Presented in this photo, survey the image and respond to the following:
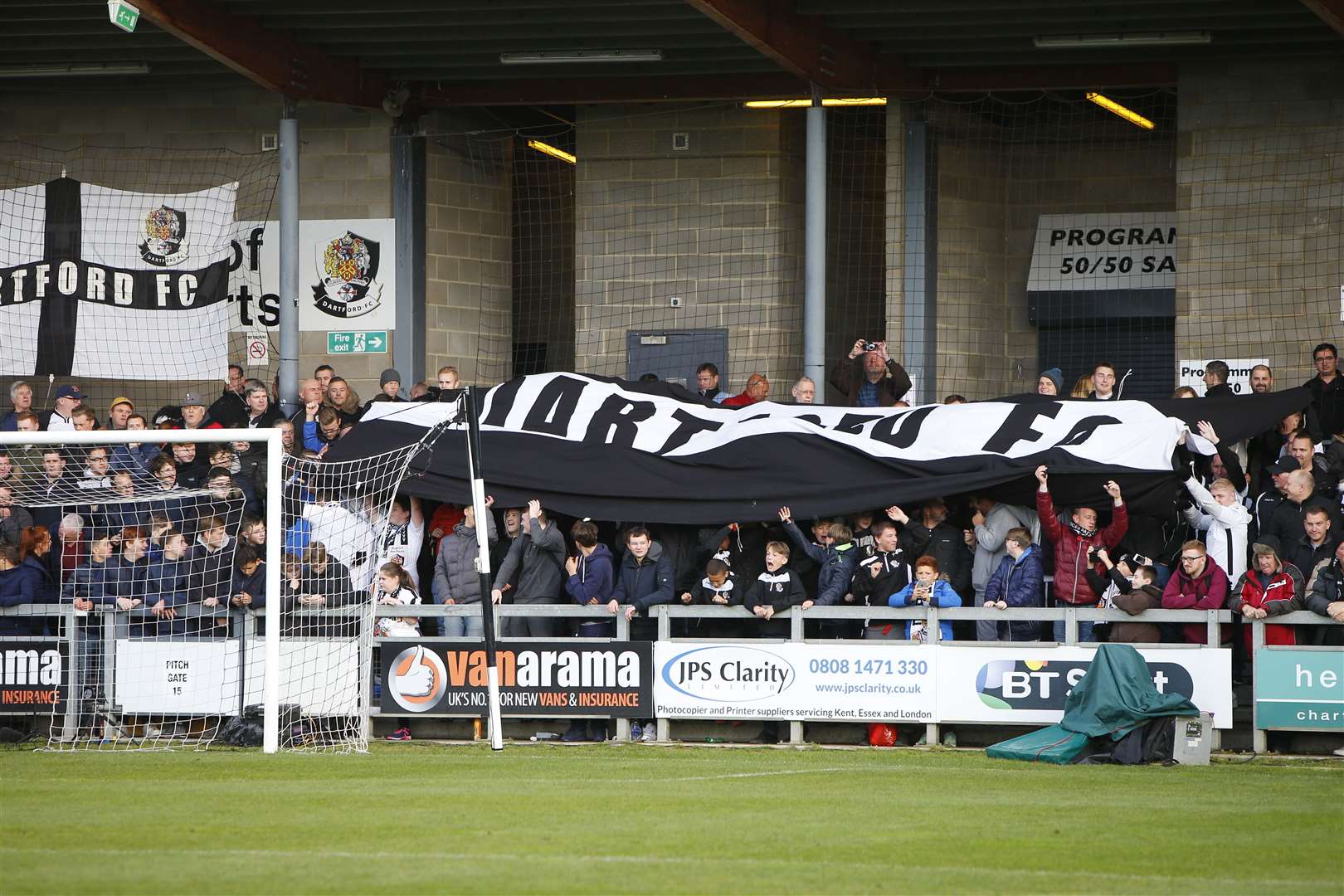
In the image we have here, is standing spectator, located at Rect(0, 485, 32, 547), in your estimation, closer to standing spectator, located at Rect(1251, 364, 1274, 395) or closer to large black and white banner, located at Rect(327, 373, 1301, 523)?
large black and white banner, located at Rect(327, 373, 1301, 523)

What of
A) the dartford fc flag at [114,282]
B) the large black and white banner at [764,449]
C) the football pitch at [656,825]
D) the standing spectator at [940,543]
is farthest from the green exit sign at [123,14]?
the standing spectator at [940,543]

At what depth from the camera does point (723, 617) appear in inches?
564

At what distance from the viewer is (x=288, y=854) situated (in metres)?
8.06

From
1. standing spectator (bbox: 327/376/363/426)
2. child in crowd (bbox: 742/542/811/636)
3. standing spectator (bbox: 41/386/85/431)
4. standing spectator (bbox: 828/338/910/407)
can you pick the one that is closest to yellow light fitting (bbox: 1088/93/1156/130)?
standing spectator (bbox: 828/338/910/407)

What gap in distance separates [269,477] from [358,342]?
6.77m

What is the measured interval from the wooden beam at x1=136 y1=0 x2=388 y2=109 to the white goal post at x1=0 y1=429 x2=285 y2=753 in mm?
5100

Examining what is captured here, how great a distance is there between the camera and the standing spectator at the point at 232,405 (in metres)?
17.5

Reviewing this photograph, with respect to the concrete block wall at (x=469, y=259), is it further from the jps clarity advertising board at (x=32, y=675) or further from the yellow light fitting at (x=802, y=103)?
the jps clarity advertising board at (x=32, y=675)

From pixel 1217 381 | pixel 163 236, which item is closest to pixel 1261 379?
pixel 1217 381

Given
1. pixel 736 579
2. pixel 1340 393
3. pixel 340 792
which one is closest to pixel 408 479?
pixel 736 579

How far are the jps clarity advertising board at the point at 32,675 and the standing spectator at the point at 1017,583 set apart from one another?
24.4 ft

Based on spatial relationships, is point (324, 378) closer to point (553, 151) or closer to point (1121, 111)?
point (553, 151)

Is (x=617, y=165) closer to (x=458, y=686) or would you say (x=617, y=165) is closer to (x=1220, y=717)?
(x=458, y=686)

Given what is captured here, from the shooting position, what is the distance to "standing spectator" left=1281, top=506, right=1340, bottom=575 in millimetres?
13203
